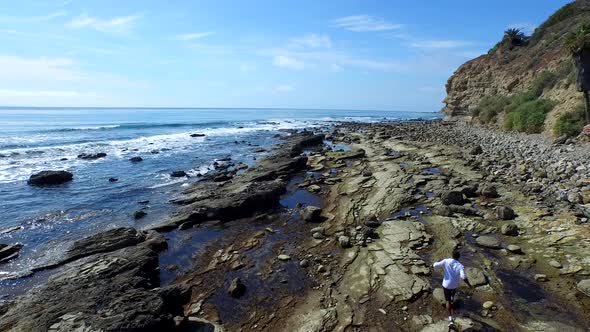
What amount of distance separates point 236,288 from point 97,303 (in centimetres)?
393

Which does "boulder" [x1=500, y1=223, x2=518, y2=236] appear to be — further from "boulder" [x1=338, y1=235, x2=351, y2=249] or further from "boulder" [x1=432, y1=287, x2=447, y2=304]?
"boulder" [x1=338, y1=235, x2=351, y2=249]

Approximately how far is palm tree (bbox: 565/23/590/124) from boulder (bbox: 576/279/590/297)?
18186 millimetres

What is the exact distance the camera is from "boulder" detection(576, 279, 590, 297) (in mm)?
10039

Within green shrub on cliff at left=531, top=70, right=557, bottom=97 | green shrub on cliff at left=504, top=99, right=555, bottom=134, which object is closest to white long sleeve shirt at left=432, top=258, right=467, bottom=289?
green shrub on cliff at left=504, top=99, right=555, bottom=134

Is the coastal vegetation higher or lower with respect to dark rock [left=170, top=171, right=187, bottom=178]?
higher

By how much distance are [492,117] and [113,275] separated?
45276 mm

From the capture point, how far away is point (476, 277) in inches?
439

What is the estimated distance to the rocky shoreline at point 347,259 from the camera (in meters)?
9.53

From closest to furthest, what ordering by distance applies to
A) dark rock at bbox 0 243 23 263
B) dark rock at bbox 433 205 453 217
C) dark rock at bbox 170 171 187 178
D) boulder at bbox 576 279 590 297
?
boulder at bbox 576 279 590 297, dark rock at bbox 0 243 23 263, dark rock at bbox 433 205 453 217, dark rock at bbox 170 171 187 178

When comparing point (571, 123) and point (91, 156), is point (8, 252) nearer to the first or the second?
point (91, 156)

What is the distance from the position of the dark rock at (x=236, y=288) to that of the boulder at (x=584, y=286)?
10.0m

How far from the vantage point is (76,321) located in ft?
28.1

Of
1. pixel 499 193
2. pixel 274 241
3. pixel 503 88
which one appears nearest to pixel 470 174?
pixel 499 193

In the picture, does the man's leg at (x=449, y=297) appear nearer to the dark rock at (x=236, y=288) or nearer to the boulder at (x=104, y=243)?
the dark rock at (x=236, y=288)
